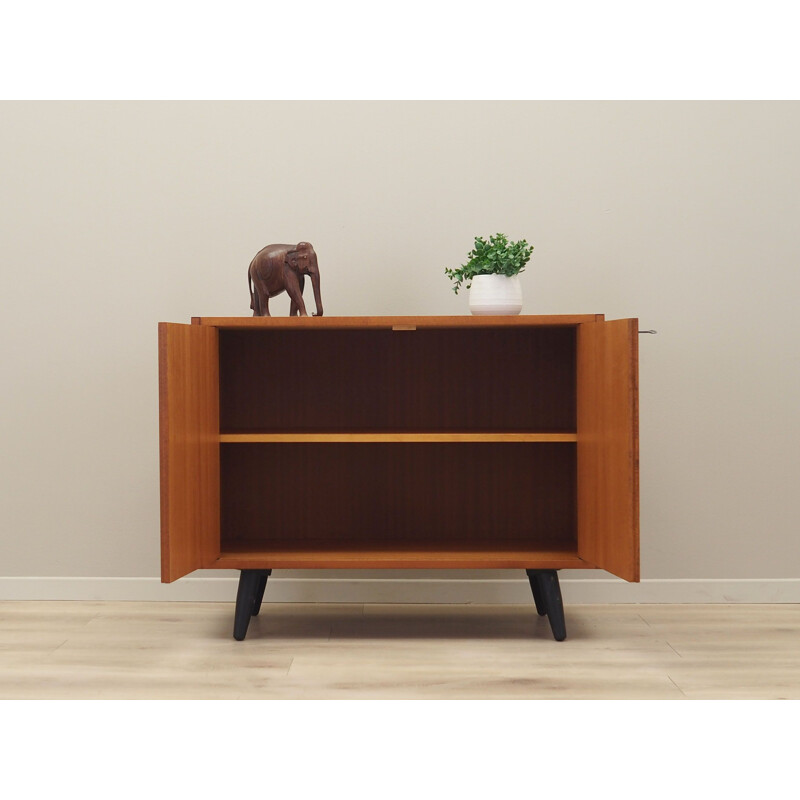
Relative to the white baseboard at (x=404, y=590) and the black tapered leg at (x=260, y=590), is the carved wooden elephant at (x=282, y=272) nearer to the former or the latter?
the black tapered leg at (x=260, y=590)

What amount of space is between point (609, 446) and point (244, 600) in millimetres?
1020

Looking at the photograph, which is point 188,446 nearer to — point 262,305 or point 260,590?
point 262,305

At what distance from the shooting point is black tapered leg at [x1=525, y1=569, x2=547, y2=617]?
245 centimetres

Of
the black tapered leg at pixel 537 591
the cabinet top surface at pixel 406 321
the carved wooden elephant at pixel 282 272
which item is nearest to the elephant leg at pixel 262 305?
the carved wooden elephant at pixel 282 272

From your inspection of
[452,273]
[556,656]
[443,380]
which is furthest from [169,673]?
[452,273]

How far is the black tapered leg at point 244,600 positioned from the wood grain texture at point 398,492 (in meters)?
0.24

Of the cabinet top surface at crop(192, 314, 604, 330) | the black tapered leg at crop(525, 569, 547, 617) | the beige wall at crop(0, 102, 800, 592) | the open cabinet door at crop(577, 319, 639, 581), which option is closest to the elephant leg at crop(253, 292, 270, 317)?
the cabinet top surface at crop(192, 314, 604, 330)

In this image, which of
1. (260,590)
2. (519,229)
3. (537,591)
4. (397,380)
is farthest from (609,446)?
(260,590)

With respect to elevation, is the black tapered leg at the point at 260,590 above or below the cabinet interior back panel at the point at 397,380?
below

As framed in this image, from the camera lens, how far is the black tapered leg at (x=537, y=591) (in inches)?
96.3

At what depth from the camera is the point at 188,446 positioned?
2201 mm

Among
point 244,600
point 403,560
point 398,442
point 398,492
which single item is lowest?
point 244,600

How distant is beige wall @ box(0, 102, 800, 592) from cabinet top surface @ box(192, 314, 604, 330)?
419 mm

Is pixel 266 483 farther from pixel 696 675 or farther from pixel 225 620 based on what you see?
pixel 696 675
